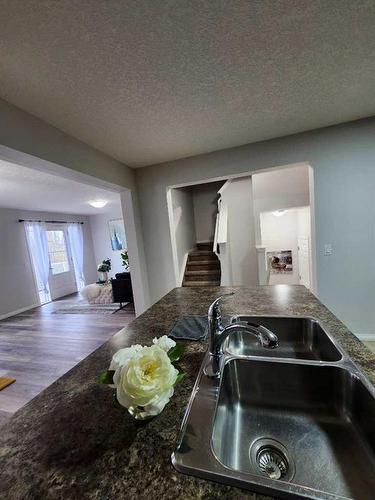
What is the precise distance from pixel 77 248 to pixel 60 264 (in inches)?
28.6

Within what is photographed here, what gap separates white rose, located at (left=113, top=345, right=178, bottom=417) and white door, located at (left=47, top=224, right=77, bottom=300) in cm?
682

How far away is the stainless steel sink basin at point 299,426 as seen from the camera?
2.03ft

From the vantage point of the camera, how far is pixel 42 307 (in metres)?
5.67

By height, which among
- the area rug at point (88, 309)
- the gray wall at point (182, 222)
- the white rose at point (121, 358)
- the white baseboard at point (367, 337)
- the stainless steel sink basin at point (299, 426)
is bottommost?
the area rug at point (88, 309)

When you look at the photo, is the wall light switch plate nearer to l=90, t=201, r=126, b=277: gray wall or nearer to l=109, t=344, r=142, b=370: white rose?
l=109, t=344, r=142, b=370: white rose

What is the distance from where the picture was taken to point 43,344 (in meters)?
3.37

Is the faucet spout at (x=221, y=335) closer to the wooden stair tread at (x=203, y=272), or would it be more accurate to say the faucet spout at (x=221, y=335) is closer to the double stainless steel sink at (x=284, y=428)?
the double stainless steel sink at (x=284, y=428)

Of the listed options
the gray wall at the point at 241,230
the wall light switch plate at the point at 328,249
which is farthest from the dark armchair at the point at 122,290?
the wall light switch plate at the point at 328,249

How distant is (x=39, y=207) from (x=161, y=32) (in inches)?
224

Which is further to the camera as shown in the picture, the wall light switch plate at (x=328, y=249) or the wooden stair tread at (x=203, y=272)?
the wooden stair tread at (x=203, y=272)

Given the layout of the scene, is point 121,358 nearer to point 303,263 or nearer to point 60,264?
point 303,263

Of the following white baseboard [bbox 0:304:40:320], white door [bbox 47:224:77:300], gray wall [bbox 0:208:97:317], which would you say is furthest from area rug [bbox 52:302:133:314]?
white door [bbox 47:224:77:300]

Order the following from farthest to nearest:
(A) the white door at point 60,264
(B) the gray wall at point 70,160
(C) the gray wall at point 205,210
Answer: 1. (A) the white door at point 60,264
2. (C) the gray wall at point 205,210
3. (B) the gray wall at point 70,160

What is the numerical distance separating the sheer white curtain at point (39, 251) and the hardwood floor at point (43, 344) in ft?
3.41
